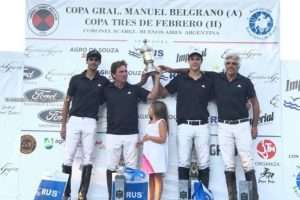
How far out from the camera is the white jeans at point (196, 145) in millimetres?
6371

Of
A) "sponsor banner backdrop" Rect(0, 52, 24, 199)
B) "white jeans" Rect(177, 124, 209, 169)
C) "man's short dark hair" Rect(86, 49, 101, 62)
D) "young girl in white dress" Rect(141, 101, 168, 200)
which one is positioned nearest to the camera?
"young girl in white dress" Rect(141, 101, 168, 200)

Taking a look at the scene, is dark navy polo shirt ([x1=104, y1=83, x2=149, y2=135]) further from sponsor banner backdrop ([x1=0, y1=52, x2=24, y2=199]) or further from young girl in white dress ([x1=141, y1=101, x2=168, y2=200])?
sponsor banner backdrop ([x1=0, y1=52, x2=24, y2=199])

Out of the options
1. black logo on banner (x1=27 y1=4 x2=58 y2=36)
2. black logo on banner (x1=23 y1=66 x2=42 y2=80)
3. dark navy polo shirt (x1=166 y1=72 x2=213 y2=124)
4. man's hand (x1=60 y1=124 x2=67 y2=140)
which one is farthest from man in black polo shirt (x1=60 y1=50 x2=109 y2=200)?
dark navy polo shirt (x1=166 y1=72 x2=213 y2=124)

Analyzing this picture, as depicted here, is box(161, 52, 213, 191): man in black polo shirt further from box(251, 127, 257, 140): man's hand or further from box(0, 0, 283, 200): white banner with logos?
box(251, 127, 257, 140): man's hand

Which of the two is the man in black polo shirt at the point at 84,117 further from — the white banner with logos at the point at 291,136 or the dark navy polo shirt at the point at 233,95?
the white banner with logos at the point at 291,136

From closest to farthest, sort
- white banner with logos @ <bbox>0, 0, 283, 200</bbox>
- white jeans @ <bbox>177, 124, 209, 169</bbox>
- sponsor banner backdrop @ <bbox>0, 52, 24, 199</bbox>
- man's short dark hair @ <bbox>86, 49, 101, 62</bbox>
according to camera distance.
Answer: white jeans @ <bbox>177, 124, 209, 169</bbox> → man's short dark hair @ <bbox>86, 49, 101, 62</bbox> → white banner with logos @ <bbox>0, 0, 283, 200</bbox> → sponsor banner backdrop @ <bbox>0, 52, 24, 199</bbox>

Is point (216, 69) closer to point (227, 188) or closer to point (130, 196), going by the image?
point (227, 188)

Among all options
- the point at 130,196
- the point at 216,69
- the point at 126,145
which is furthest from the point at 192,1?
the point at 130,196

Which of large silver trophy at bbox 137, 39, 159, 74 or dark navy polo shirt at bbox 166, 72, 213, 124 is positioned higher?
large silver trophy at bbox 137, 39, 159, 74

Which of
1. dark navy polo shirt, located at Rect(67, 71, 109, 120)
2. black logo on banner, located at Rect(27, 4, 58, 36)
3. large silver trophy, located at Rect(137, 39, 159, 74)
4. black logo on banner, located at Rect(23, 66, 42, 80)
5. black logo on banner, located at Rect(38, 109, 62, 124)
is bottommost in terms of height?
black logo on banner, located at Rect(38, 109, 62, 124)

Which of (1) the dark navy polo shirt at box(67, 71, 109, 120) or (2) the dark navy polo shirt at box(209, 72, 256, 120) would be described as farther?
(1) the dark navy polo shirt at box(67, 71, 109, 120)

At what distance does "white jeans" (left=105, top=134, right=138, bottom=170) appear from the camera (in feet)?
21.0

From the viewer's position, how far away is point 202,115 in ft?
21.0

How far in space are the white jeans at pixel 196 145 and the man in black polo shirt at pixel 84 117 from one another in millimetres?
1201
